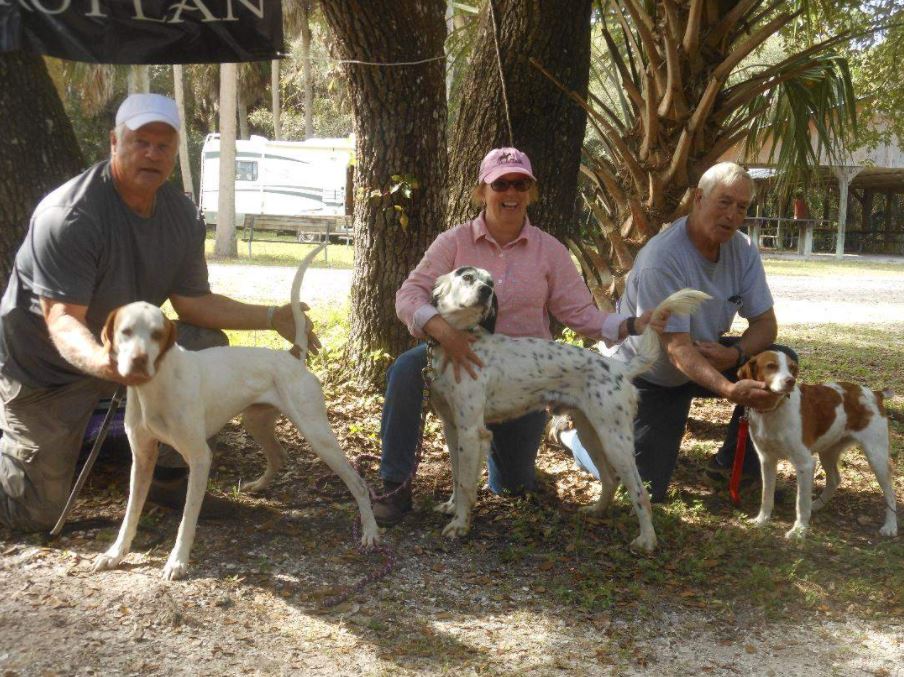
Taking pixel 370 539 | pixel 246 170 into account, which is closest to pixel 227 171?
pixel 246 170

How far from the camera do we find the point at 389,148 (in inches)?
224

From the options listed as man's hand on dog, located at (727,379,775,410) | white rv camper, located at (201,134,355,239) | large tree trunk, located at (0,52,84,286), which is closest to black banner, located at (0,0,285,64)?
large tree trunk, located at (0,52,84,286)

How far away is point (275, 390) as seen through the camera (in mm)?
3732

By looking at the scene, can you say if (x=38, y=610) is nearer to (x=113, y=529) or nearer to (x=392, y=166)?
(x=113, y=529)

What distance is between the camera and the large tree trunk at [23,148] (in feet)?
15.2

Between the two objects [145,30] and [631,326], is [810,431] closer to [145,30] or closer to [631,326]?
[631,326]

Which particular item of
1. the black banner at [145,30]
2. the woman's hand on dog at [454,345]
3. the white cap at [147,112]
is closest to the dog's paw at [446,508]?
the woman's hand on dog at [454,345]

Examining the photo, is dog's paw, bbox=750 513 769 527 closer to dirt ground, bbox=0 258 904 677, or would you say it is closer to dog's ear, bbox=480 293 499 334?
dirt ground, bbox=0 258 904 677

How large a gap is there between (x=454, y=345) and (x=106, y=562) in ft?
5.53

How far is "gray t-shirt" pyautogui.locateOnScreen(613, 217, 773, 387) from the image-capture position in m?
4.50

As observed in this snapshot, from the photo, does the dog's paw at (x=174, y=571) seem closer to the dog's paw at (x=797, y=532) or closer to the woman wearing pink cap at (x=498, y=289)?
the woman wearing pink cap at (x=498, y=289)

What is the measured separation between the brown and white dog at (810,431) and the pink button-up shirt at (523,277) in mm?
825

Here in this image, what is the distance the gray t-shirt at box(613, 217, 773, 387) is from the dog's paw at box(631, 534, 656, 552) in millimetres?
968

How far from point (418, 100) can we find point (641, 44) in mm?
1842
